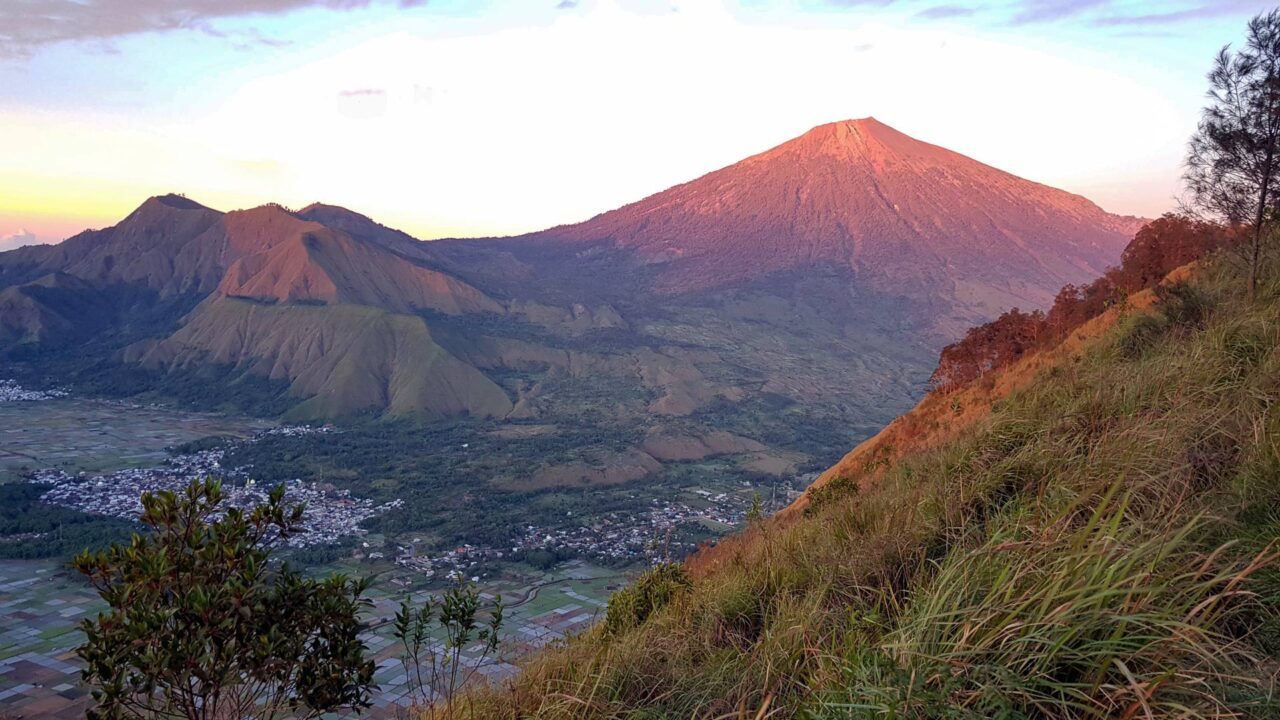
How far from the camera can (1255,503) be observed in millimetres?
2939

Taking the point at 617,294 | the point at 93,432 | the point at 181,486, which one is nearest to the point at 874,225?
the point at 617,294

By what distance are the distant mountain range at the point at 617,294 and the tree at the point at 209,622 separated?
60293mm

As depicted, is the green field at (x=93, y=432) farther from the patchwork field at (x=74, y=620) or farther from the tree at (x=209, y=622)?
the tree at (x=209, y=622)

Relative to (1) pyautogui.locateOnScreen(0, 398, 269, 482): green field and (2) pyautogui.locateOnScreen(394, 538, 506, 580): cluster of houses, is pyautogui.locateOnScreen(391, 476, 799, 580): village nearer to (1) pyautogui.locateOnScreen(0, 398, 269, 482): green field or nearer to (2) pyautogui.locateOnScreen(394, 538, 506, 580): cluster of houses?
(2) pyautogui.locateOnScreen(394, 538, 506, 580): cluster of houses

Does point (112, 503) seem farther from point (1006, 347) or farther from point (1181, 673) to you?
point (1181, 673)

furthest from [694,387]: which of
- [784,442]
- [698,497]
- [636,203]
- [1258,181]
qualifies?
[636,203]

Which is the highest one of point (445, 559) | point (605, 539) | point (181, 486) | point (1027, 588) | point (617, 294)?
point (617, 294)

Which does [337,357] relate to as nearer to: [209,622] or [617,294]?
[617,294]

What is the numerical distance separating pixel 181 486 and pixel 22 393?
51981 millimetres

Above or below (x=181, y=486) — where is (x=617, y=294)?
above

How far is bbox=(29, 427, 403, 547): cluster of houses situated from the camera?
3644cm

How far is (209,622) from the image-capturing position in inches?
116

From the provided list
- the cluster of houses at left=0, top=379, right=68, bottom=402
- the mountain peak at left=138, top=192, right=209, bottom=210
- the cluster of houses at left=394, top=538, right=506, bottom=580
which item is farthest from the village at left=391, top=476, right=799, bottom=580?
the mountain peak at left=138, top=192, right=209, bottom=210

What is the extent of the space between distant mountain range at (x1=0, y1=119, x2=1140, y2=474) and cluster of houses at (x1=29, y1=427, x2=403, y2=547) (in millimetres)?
23339
